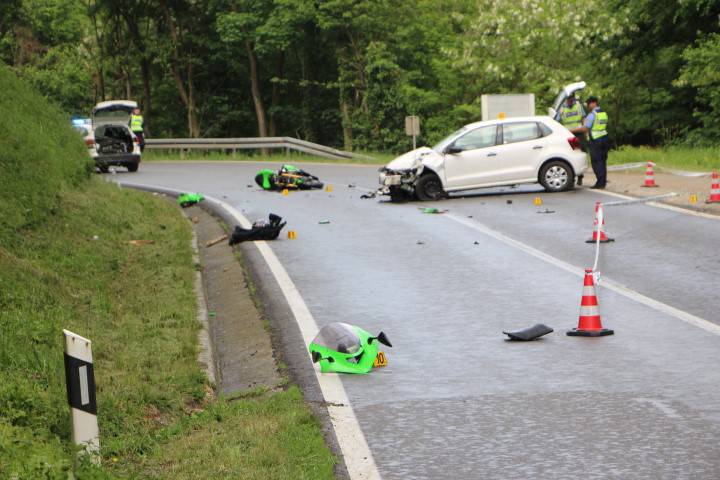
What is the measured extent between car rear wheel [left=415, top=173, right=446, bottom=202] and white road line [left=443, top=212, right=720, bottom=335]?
488 centimetres

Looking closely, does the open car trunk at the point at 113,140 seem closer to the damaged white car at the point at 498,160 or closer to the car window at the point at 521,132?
the damaged white car at the point at 498,160

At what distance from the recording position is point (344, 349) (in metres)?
9.03

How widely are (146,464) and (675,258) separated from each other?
9503 millimetres

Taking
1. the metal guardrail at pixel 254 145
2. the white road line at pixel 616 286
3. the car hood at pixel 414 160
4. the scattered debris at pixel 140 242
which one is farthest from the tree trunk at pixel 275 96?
the scattered debris at pixel 140 242

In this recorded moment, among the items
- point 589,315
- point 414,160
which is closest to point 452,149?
point 414,160

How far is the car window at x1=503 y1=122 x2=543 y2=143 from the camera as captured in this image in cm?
2434

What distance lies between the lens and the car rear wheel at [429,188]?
942 inches

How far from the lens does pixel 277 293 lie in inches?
505

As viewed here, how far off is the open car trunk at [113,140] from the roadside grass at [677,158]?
1435 centimetres

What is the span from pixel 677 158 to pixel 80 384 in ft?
90.9

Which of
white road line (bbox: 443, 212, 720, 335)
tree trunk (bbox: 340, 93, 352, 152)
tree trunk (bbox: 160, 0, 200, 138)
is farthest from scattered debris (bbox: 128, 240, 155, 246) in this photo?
tree trunk (bbox: 160, 0, 200, 138)

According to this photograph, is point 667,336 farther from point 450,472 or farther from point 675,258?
point 675,258

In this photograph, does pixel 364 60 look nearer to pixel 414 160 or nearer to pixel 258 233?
pixel 414 160

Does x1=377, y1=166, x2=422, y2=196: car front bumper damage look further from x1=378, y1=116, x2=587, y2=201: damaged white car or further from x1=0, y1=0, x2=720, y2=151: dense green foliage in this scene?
x1=0, y1=0, x2=720, y2=151: dense green foliage
